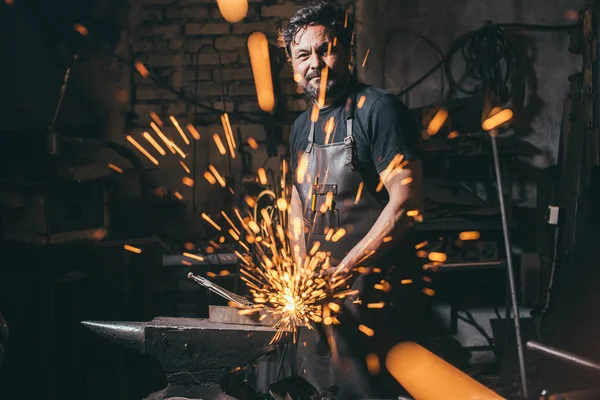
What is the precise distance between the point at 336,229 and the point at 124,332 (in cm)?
102

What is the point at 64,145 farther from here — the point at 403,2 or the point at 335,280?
the point at 403,2

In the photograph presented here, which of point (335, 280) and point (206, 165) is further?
point (206, 165)

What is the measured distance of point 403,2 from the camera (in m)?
4.73

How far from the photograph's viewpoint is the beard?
2.76m

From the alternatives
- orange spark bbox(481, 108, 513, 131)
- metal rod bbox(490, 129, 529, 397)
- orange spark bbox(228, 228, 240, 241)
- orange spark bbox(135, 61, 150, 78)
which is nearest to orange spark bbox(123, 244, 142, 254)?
orange spark bbox(228, 228, 240, 241)

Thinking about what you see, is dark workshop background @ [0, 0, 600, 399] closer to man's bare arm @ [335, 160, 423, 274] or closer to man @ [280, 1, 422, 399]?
man @ [280, 1, 422, 399]

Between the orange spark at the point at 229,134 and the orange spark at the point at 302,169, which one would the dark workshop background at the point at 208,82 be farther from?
the orange spark at the point at 302,169

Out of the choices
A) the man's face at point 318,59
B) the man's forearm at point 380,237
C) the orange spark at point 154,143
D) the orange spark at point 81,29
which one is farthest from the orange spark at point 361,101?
the orange spark at point 81,29

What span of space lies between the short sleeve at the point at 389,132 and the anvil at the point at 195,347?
87 centimetres

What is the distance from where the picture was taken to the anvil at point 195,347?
Result: 7.63 feet

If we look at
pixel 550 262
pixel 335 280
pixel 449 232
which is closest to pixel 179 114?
pixel 449 232

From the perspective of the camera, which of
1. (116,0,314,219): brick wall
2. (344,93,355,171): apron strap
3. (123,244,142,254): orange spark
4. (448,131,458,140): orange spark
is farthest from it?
(116,0,314,219): brick wall

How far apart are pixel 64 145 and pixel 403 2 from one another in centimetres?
276

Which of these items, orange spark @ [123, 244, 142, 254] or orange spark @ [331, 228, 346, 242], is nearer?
orange spark @ [331, 228, 346, 242]
